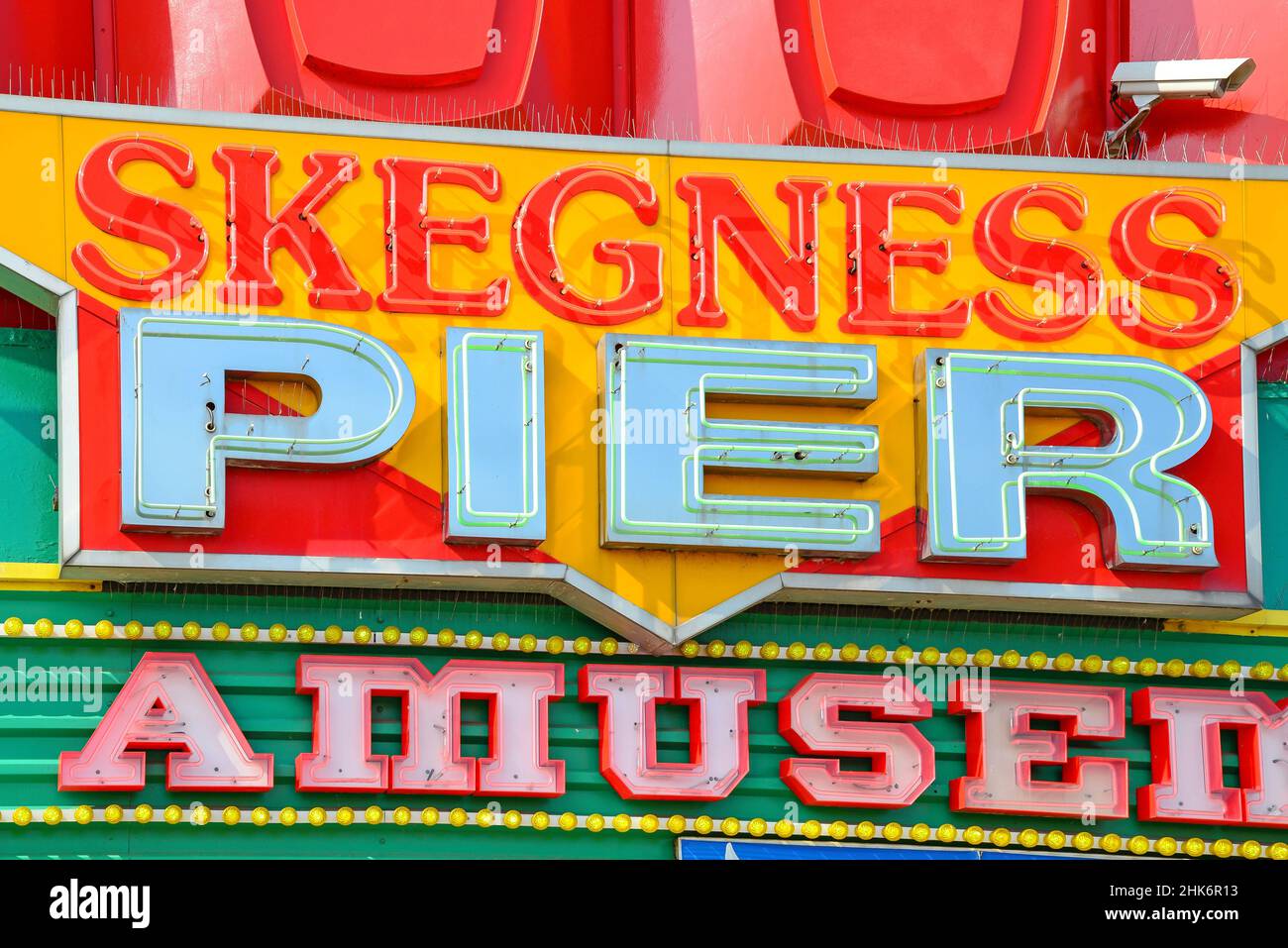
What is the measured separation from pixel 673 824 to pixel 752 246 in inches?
157

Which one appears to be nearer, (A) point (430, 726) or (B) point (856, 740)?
(A) point (430, 726)

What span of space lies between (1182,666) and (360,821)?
18.9ft

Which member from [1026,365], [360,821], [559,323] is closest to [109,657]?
[360,821]

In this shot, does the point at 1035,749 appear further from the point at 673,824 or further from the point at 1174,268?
the point at 1174,268

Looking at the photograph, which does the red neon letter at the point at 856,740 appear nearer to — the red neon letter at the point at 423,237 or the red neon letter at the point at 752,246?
the red neon letter at the point at 752,246

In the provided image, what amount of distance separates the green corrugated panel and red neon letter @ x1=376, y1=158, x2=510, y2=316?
6.55ft

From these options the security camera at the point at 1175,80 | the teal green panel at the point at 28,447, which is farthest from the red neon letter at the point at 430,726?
the security camera at the point at 1175,80

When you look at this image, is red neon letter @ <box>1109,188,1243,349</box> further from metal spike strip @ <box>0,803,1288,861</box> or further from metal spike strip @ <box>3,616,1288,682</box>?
metal spike strip @ <box>0,803,1288,861</box>

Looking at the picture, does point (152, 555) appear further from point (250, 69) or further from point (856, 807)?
point (856, 807)

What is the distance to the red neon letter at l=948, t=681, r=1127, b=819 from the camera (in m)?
18.2

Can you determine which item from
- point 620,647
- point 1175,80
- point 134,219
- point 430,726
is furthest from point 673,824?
point 1175,80

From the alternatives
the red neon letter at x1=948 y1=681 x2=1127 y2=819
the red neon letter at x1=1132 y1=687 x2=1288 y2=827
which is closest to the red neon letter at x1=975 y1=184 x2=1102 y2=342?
the red neon letter at x1=948 y1=681 x2=1127 y2=819

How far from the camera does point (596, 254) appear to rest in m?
18.4

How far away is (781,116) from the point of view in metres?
19.3
